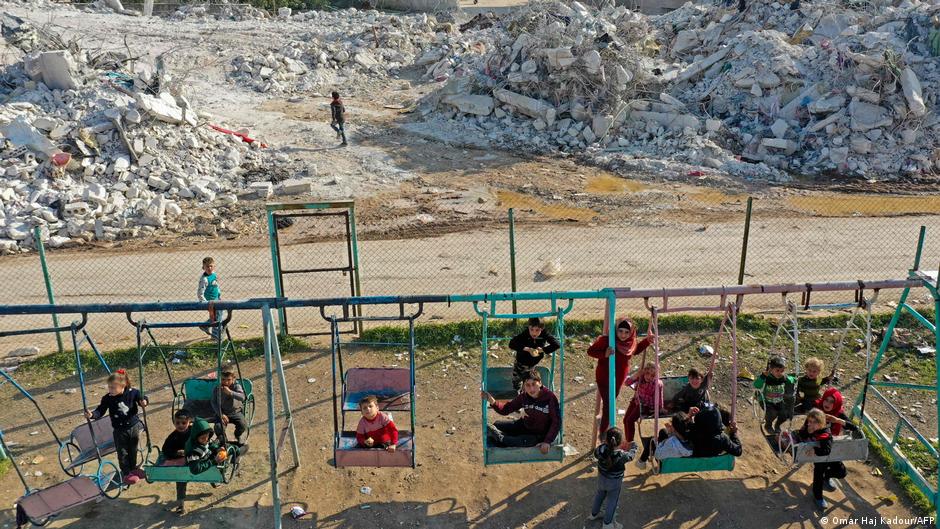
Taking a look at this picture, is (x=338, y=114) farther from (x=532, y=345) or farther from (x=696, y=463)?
(x=696, y=463)

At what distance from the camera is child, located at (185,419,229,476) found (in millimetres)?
6500

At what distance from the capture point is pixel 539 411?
696cm

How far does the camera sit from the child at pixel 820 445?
21.9 feet

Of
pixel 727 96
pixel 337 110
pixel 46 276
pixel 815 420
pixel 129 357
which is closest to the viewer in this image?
pixel 815 420

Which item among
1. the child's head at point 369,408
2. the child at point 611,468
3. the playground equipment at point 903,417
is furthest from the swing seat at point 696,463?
the child's head at point 369,408

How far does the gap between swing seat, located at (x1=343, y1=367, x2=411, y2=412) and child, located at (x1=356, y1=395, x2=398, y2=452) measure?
0.53 m

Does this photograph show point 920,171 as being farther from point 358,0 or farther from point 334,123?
point 358,0

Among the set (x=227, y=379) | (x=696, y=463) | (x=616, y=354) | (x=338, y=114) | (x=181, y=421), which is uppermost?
(x=338, y=114)

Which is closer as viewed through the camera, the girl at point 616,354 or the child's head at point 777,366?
the child's head at point 777,366

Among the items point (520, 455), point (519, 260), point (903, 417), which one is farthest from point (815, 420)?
point (519, 260)

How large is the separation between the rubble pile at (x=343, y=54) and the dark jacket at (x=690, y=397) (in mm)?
20542

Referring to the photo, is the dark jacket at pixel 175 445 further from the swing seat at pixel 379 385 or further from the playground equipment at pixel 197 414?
the swing seat at pixel 379 385

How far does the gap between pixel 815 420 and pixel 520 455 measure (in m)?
2.65

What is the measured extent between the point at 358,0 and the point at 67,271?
1153 inches
